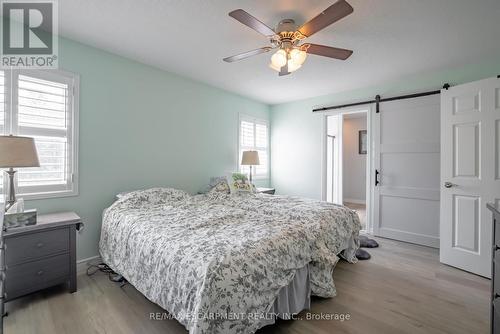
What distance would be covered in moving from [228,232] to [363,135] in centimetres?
622

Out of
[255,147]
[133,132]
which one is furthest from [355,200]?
[133,132]

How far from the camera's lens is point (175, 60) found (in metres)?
3.03

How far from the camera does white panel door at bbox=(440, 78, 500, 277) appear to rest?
2525 millimetres

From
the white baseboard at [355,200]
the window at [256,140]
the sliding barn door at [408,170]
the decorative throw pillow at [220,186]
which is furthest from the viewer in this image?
the white baseboard at [355,200]

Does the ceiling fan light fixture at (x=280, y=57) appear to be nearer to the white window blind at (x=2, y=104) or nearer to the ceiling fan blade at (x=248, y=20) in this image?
the ceiling fan blade at (x=248, y=20)

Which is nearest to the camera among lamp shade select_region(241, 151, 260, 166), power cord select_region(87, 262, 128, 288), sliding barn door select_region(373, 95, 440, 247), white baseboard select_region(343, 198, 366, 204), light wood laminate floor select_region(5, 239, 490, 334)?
light wood laminate floor select_region(5, 239, 490, 334)

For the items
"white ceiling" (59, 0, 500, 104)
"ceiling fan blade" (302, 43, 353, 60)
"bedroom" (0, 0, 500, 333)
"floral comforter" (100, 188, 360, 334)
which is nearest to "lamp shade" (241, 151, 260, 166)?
"bedroom" (0, 0, 500, 333)

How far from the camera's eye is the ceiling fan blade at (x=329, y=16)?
1.53m

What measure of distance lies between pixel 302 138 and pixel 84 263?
3991mm

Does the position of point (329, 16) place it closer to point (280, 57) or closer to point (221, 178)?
point (280, 57)

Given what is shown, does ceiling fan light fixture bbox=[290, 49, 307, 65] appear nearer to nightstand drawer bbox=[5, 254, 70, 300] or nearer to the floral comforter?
the floral comforter

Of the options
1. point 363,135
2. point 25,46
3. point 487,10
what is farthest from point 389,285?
point 363,135

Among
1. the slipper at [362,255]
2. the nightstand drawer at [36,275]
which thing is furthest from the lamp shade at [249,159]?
the nightstand drawer at [36,275]

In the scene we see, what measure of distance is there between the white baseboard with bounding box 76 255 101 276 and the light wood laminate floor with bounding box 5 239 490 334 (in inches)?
5.6
